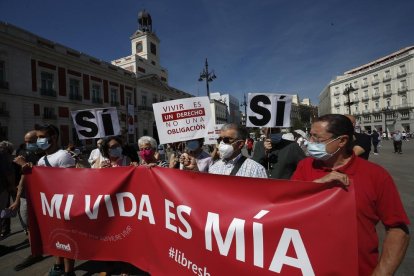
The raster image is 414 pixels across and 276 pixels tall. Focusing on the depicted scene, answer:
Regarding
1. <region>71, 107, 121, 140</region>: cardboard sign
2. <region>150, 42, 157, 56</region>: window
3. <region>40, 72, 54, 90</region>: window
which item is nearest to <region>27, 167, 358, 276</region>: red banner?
<region>71, 107, 121, 140</region>: cardboard sign

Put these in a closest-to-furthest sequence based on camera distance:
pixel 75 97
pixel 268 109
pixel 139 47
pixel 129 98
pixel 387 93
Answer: pixel 268 109 → pixel 75 97 → pixel 129 98 → pixel 139 47 → pixel 387 93

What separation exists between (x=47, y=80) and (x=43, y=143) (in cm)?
2929

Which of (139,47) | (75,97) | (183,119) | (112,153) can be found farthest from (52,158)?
(139,47)

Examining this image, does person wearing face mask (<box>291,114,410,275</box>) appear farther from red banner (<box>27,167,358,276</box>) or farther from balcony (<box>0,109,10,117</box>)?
balcony (<box>0,109,10,117</box>)

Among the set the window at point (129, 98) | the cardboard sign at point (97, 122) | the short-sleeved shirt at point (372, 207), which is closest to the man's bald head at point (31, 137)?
the cardboard sign at point (97, 122)

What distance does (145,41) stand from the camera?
159 ft

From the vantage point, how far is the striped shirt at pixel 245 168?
241 cm

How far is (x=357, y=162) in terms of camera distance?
1618mm

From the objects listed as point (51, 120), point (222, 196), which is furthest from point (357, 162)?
point (51, 120)

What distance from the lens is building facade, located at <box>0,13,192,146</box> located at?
76.9 feet

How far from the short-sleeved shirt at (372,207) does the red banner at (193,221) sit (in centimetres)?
7

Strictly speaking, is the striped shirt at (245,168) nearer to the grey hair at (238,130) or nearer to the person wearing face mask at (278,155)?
the grey hair at (238,130)

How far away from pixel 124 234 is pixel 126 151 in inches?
88.4

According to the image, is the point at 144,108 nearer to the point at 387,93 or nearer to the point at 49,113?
the point at 49,113
